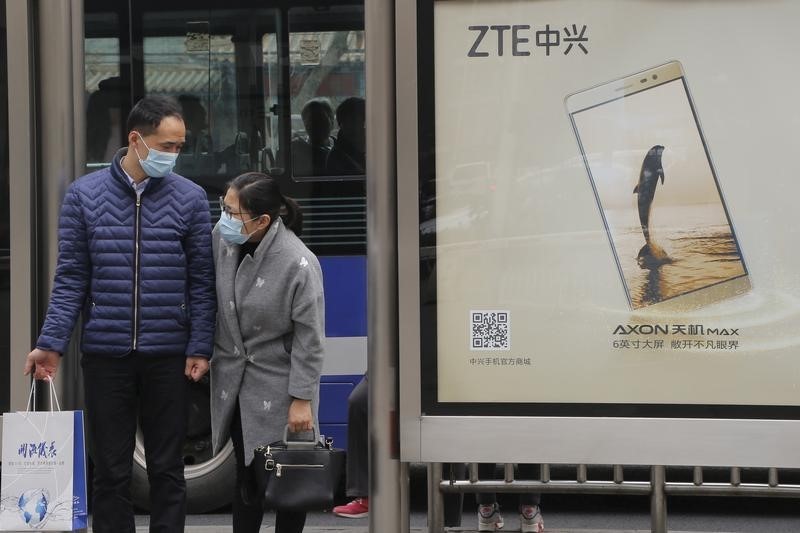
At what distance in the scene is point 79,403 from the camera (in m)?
4.75

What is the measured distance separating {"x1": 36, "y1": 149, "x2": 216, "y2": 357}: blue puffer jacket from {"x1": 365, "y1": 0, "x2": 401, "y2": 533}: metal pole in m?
0.70

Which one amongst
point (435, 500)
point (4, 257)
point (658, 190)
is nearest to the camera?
point (658, 190)

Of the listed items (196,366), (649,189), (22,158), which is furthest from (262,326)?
(649,189)

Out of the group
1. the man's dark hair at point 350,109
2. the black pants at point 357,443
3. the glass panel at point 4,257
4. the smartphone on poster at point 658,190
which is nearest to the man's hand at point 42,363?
the glass panel at point 4,257

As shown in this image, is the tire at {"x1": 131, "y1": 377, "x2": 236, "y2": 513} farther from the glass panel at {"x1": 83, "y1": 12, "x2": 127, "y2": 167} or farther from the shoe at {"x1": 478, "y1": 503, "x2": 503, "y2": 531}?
the shoe at {"x1": 478, "y1": 503, "x2": 503, "y2": 531}

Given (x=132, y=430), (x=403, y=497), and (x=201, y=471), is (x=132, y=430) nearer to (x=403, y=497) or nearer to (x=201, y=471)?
(x=403, y=497)

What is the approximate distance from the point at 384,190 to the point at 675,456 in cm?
132

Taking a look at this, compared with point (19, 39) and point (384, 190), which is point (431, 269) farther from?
point (19, 39)

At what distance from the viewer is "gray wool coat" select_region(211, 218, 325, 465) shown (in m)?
4.38

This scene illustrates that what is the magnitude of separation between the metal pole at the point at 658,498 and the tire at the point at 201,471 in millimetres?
2820

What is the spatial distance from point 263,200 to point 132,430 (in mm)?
980

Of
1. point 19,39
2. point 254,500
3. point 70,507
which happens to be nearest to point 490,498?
point 254,500

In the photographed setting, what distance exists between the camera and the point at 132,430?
4.54 metres

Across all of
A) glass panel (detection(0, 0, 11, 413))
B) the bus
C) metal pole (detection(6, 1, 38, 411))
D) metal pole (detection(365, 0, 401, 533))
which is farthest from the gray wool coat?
the bus
